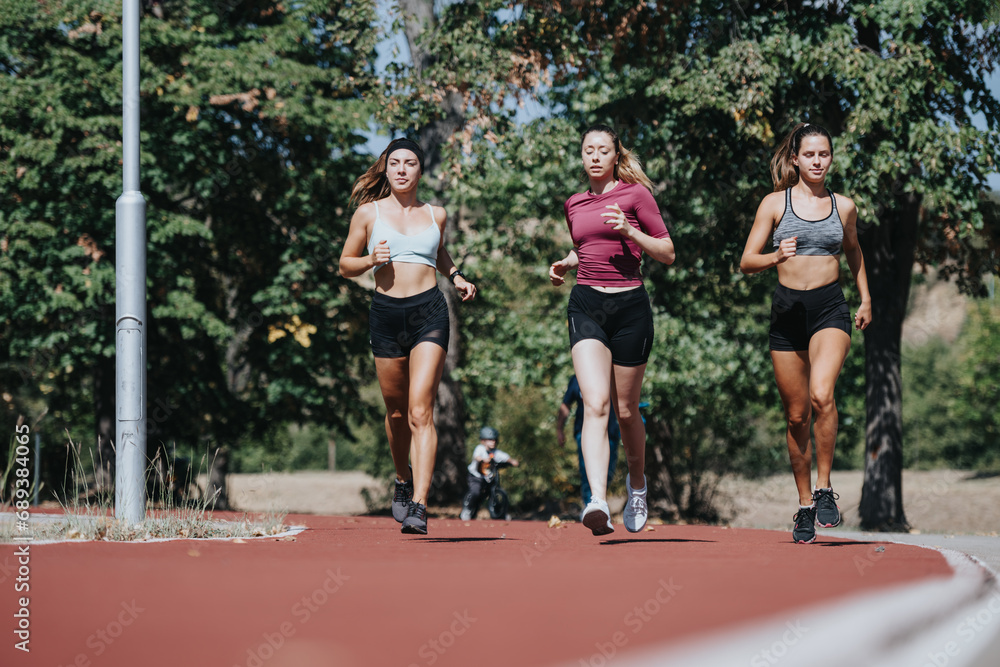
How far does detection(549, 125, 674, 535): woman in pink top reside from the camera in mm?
5898

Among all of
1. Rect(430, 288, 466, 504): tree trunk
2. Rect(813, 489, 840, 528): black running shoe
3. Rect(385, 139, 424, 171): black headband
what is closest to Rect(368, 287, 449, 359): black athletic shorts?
Rect(385, 139, 424, 171): black headband

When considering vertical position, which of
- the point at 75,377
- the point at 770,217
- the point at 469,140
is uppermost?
the point at 469,140

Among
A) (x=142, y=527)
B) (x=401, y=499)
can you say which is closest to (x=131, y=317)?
(x=142, y=527)

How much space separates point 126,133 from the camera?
23.4 feet

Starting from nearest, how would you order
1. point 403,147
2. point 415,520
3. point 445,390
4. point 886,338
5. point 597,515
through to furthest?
point 597,515 < point 415,520 < point 403,147 < point 886,338 < point 445,390

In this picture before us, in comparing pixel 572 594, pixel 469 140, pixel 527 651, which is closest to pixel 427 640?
pixel 527 651

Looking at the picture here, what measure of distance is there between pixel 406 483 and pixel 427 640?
3836 mm

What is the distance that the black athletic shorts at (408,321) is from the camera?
6.25 meters

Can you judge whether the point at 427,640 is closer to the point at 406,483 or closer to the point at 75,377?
the point at 406,483
